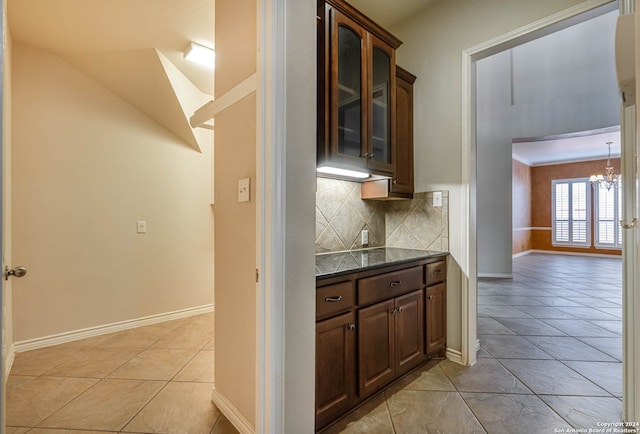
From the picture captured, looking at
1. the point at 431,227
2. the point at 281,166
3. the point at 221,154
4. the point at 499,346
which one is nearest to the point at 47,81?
the point at 221,154

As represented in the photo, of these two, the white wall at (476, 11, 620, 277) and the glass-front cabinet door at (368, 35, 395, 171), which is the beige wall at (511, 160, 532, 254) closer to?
the white wall at (476, 11, 620, 277)

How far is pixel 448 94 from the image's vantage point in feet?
7.97

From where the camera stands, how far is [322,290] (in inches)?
58.1

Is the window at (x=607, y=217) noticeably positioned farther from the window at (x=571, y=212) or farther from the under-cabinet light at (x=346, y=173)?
the under-cabinet light at (x=346, y=173)

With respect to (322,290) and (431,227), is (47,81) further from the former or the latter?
(431,227)

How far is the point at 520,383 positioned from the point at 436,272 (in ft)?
2.98

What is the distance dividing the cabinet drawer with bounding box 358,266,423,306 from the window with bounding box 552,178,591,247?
9.70m

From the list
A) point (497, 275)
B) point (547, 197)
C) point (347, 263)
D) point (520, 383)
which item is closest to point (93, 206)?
point (347, 263)

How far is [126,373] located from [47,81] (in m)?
2.63

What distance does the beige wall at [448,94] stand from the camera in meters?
2.28

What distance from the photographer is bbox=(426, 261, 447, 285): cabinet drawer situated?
7.30 ft

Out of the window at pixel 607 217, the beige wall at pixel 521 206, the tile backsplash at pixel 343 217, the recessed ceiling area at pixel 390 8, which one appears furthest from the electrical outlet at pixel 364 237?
the window at pixel 607 217

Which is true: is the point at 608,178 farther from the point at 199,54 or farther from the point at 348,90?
the point at 199,54

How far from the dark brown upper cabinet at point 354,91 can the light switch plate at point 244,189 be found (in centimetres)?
55
